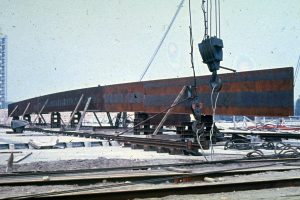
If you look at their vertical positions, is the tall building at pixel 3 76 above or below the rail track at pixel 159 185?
above

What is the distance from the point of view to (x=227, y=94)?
12.6 meters

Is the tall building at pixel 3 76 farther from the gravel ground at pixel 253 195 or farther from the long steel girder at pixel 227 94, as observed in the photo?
the gravel ground at pixel 253 195

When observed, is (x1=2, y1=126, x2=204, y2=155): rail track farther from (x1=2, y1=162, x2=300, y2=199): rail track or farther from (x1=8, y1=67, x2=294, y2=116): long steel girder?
(x1=2, y1=162, x2=300, y2=199): rail track

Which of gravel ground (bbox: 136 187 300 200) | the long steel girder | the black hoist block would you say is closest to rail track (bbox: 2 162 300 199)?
gravel ground (bbox: 136 187 300 200)

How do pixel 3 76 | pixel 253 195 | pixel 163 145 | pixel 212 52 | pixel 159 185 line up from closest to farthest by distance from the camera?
pixel 253 195 → pixel 159 185 → pixel 212 52 → pixel 163 145 → pixel 3 76

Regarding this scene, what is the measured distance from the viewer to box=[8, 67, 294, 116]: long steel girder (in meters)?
11.1

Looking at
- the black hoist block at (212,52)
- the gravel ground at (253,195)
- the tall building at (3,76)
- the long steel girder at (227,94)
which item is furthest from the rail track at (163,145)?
the tall building at (3,76)

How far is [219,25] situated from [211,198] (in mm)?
6660

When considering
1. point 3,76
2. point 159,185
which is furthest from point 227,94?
point 3,76

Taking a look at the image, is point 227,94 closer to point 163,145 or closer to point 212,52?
point 163,145

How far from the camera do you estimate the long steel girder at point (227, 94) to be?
11094 millimetres

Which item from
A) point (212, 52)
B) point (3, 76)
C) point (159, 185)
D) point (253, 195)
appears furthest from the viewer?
point (3, 76)

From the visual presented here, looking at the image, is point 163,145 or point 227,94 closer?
point 227,94

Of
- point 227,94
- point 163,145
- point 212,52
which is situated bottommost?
point 163,145
